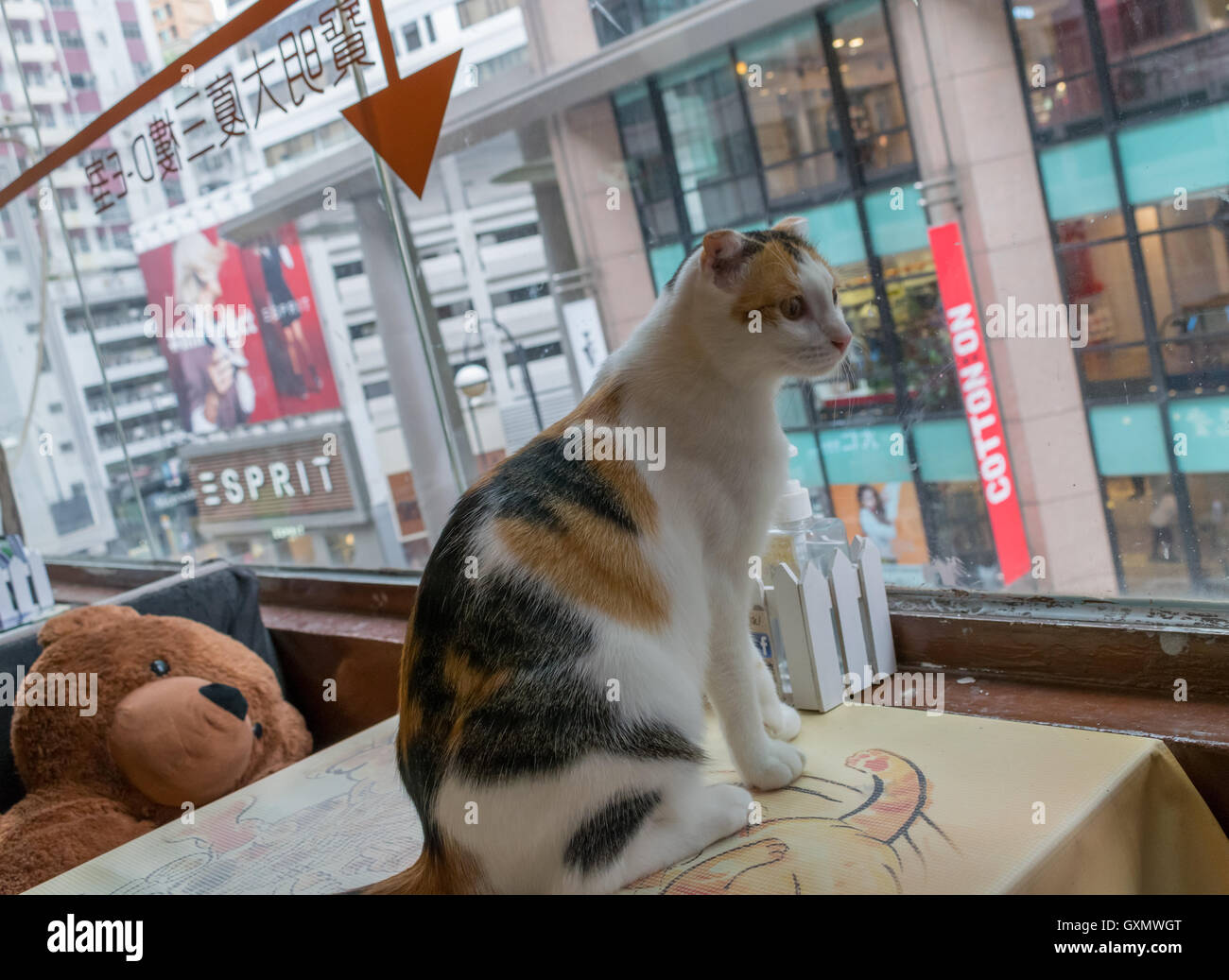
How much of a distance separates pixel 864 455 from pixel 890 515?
8.4 inches

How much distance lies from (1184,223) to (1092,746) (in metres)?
0.79

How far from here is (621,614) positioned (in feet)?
3.06

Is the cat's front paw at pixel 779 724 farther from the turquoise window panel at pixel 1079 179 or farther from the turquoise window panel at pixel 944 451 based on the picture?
the turquoise window panel at pixel 1079 179

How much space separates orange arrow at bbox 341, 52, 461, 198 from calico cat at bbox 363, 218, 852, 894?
0.82 metres

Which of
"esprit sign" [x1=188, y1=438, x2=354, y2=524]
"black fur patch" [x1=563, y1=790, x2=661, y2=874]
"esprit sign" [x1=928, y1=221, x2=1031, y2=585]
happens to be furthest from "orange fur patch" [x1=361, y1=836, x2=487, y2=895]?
"esprit sign" [x1=188, y1=438, x2=354, y2=524]

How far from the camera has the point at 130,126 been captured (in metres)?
2.38

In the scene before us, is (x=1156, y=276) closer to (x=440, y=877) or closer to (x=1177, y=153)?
(x=1177, y=153)

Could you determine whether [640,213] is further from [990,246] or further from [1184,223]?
[1184,223]

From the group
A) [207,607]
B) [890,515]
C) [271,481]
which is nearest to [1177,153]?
[890,515]

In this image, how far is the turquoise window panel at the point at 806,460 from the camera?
4.79 ft

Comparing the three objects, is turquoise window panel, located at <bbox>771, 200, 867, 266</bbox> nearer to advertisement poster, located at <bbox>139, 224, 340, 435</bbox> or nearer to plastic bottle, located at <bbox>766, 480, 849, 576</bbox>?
plastic bottle, located at <bbox>766, 480, 849, 576</bbox>

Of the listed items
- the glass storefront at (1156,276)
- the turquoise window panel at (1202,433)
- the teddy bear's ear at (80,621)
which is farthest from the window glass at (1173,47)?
the teddy bear's ear at (80,621)

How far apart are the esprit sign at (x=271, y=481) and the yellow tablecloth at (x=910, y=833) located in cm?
237

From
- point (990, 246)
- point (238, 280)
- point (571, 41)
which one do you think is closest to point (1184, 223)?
point (990, 246)
